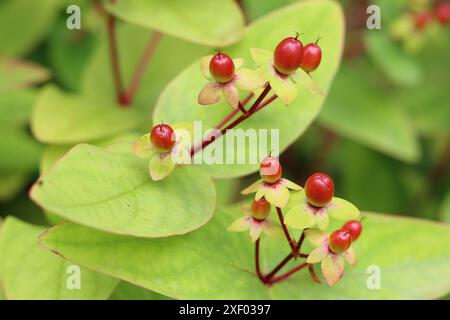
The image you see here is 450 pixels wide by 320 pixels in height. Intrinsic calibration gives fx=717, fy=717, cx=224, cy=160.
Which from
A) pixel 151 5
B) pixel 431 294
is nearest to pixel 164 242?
pixel 431 294

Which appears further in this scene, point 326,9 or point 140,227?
point 326,9

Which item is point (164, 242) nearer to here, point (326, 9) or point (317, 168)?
point (326, 9)

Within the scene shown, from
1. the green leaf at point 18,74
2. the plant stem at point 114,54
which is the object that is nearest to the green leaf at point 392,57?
the plant stem at point 114,54

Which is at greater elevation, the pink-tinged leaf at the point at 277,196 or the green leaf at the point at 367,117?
the pink-tinged leaf at the point at 277,196

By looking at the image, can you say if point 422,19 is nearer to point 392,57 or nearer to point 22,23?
point 392,57

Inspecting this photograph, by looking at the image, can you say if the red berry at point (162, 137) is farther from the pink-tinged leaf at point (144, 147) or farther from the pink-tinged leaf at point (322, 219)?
the pink-tinged leaf at point (322, 219)

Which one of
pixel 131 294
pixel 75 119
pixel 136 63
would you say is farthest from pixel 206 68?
pixel 136 63
